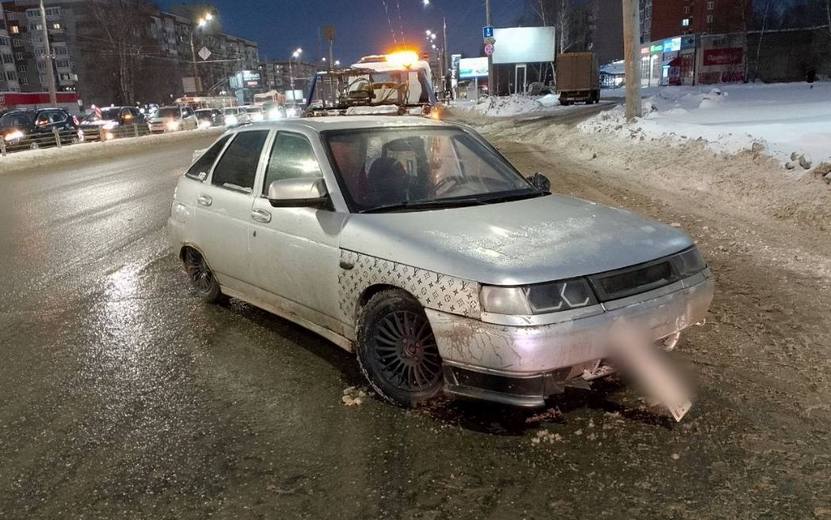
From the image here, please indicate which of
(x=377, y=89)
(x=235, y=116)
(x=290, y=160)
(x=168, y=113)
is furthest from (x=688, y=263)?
(x=235, y=116)

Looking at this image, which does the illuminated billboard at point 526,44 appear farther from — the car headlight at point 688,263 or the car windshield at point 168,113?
the car headlight at point 688,263

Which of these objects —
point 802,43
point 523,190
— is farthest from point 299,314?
point 802,43

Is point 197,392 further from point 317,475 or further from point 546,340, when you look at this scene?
point 546,340

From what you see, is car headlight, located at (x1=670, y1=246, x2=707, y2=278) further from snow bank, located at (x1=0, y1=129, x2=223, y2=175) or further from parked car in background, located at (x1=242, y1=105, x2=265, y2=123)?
parked car in background, located at (x1=242, y1=105, x2=265, y2=123)

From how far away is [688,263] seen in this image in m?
3.54

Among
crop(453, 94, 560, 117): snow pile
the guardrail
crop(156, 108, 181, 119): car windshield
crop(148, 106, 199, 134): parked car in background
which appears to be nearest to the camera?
the guardrail

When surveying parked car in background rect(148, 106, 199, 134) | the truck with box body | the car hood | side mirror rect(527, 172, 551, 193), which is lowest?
the car hood

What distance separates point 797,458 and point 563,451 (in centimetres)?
106

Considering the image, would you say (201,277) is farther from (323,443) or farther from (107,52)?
(107,52)

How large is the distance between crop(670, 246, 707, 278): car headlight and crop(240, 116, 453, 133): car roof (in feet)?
6.89

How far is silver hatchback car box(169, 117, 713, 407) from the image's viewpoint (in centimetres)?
303

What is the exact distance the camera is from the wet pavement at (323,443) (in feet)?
8.99

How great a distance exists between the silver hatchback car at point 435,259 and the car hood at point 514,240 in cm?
1

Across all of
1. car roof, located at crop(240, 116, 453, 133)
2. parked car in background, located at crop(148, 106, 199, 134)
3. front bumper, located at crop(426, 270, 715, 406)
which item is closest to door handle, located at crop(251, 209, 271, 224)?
car roof, located at crop(240, 116, 453, 133)
